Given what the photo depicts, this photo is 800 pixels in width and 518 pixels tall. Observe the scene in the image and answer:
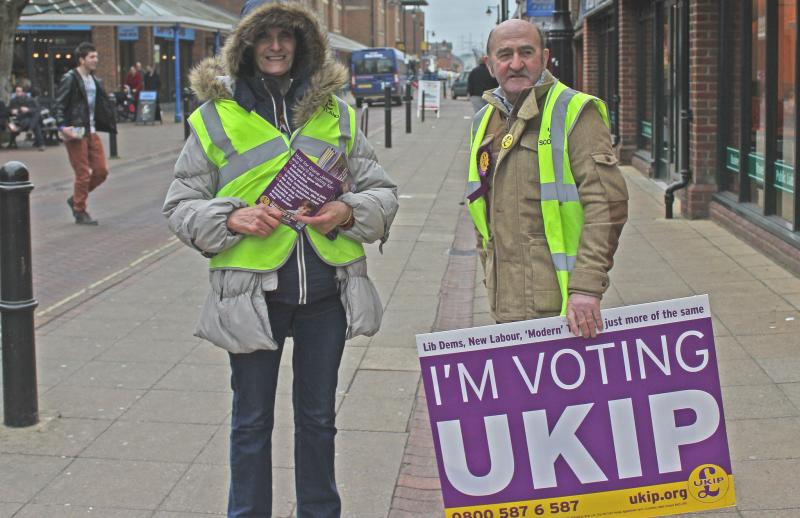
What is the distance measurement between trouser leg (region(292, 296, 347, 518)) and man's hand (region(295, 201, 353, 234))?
298 mm

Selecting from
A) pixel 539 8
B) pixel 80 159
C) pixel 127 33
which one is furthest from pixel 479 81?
pixel 127 33

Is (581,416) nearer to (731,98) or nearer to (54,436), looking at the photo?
(54,436)

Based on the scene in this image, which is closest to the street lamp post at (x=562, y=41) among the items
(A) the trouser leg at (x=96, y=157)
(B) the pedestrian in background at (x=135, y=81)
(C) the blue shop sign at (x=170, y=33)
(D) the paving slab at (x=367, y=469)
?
(A) the trouser leg at (x=96, y=157)

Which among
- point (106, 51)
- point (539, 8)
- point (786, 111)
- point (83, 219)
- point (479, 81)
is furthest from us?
point (106, 51)

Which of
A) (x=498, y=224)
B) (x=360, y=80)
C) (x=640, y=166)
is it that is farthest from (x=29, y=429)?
(x=360, y=80)

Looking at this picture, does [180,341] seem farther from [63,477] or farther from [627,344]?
[627,344]

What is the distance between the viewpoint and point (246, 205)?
3.51 metres

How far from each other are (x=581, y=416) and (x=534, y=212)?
691mm

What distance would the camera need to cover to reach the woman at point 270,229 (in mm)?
3492

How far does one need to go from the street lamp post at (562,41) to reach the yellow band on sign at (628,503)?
23.3 feet

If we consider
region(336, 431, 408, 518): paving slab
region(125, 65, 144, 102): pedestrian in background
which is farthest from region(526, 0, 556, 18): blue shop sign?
region(125, 65, 144, 102): pedestrian in background

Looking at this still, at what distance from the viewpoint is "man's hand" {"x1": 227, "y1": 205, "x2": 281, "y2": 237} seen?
11.1 feet

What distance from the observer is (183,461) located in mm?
4852

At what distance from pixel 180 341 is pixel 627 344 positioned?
4239mm
